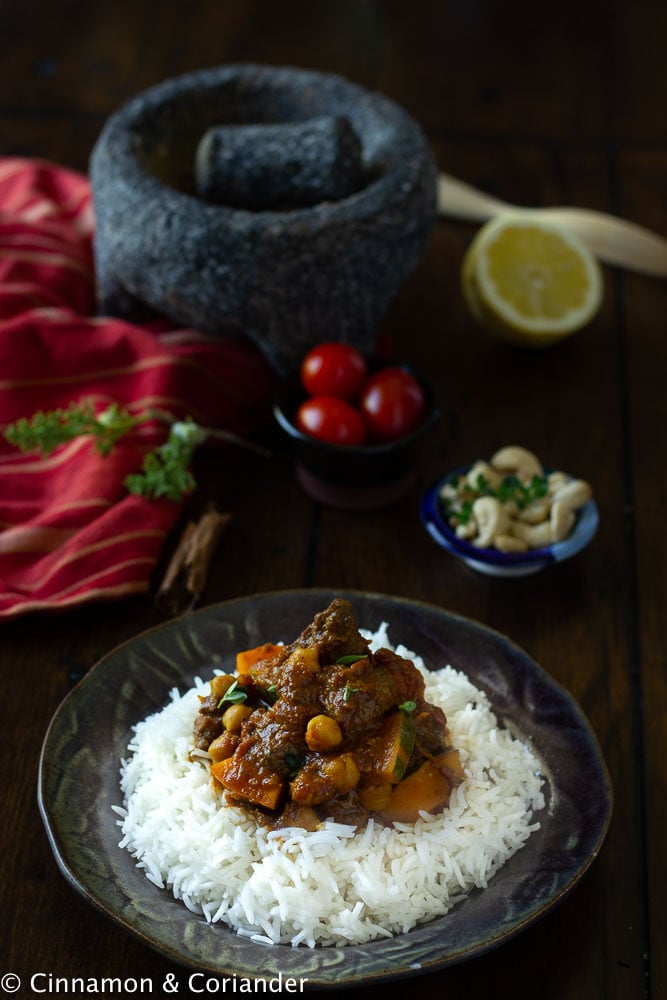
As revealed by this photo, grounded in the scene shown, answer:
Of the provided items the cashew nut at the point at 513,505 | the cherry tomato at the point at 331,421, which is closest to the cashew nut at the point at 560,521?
the cashew nut at the point at 513,505

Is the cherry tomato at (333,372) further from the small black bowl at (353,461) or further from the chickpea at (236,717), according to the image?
the chickpea at (236,717)

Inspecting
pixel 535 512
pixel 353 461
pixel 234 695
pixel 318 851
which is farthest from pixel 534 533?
pixel 318 851

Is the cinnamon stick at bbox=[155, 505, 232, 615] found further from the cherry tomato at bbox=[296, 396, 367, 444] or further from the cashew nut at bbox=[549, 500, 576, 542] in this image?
the cashew nut at bbox=[549, 500, 576, 542]

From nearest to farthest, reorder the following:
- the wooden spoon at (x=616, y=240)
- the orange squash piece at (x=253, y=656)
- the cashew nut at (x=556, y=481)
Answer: the orange squash piece at (x=253, y=656) → the cashew nut at (x=556, y=481) → the wooden spoon at (x=616, y=240)

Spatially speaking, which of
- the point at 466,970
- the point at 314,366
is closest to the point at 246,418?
the point at 314,366

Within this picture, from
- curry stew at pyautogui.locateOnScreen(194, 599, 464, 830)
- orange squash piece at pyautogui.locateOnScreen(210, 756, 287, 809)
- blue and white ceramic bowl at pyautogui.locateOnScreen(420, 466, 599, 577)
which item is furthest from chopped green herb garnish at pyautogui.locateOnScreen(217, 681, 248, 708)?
blue and white ceramic bowl at pyautogui.locateOnScreen(420, 466, 599, 577)

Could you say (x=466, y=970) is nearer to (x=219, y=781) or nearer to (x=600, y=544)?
(x=219, y=781)
